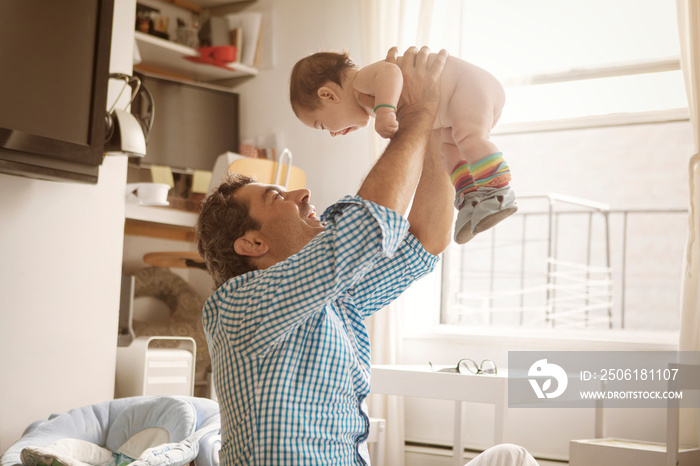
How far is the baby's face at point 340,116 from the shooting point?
1.39 m

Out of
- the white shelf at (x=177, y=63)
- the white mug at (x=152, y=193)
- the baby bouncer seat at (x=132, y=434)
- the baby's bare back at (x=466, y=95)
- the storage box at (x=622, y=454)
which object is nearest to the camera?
the baby's bare back at (x=466, y=95)

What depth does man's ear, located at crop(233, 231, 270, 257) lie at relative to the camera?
4.35 ft

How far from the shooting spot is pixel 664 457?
6.97ft

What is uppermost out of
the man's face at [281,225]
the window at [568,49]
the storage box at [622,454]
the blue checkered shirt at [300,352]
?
the window at [568,49]

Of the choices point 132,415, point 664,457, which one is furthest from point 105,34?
point 664,457

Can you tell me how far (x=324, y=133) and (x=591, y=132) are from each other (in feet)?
4.32

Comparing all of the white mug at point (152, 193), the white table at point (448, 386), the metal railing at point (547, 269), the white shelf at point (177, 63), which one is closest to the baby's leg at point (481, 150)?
the white table at point (448, 386)

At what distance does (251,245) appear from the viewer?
52.6 inches

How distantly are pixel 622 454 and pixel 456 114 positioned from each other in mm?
1458

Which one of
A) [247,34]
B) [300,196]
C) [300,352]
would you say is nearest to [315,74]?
[300,196]

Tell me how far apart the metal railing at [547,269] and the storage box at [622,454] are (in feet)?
3.38

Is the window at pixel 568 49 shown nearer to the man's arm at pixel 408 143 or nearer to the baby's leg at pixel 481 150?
the baby's leg at pixel 481 150

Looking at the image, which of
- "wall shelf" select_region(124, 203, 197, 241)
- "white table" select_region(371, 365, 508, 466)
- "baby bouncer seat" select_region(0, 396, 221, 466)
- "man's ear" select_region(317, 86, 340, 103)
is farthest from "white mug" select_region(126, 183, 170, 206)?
"man's ear" select_region(317, 86, 340, 103)

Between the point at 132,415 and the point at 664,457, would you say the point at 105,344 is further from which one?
the point at 664,457
